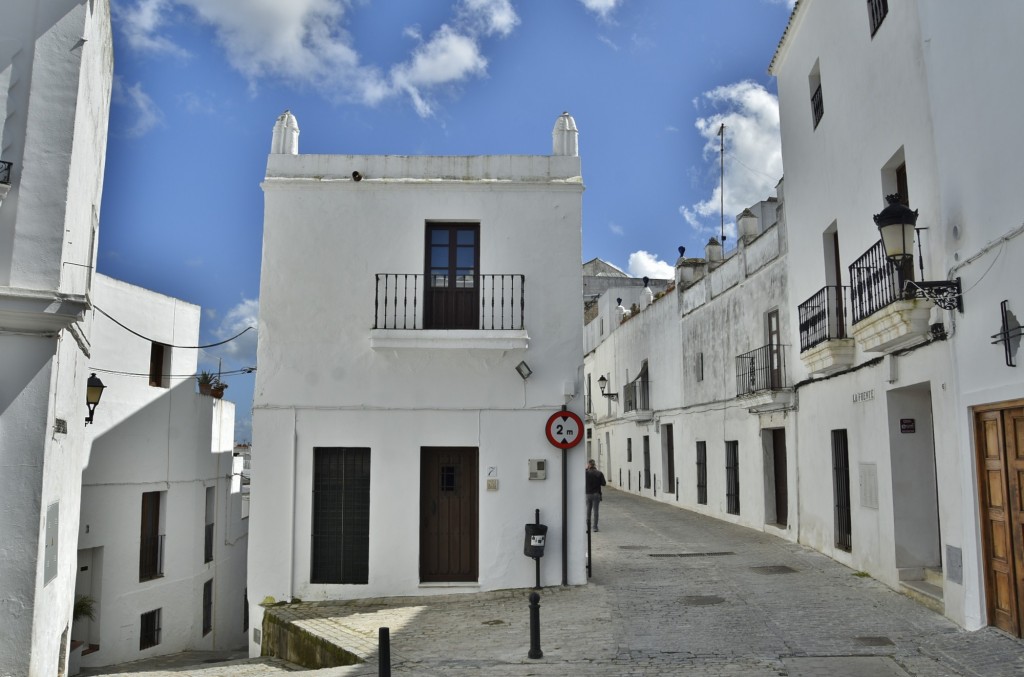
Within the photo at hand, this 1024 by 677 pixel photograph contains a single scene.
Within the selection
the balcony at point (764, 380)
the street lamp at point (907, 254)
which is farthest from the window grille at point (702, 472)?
the street lamp at point (907, 254)

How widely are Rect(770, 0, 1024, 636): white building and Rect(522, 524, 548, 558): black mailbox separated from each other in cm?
436

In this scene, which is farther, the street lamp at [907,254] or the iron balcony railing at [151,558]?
the iron balcony railing at [151,558]

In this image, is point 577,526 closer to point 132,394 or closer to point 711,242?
point 132,394

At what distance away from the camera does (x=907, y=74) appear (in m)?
9.13

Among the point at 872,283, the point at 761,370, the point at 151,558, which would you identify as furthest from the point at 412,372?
the point at 151,558

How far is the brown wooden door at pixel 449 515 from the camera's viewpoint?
10766mm

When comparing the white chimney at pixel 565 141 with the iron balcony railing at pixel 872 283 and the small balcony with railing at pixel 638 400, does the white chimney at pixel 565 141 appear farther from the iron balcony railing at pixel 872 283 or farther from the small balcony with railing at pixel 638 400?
the small balcony with railing at pixel 638 400

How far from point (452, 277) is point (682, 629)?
5521 mm

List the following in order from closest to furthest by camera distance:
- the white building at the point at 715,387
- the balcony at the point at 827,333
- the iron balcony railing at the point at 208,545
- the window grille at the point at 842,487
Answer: the balcony at the point at 827,333 < the window grille at the point at 842,487 < the white building at the point at 715,387 < the iron balcony railing at the point at 208,545

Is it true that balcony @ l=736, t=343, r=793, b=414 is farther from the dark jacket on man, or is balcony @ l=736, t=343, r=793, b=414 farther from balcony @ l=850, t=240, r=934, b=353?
balcony @ l=850, t=240, r=934, b=353

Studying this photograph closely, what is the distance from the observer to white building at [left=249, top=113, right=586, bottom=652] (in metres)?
10.6

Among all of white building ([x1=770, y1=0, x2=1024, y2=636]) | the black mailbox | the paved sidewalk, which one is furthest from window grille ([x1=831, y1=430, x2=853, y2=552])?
the black mailbox

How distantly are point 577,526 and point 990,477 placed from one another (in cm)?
498

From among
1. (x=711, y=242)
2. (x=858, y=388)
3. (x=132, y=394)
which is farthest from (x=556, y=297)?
(x=711, y=242)
